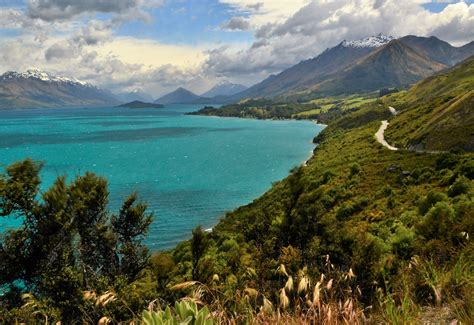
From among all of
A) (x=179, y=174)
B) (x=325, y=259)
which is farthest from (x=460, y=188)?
(x=179, y=174)

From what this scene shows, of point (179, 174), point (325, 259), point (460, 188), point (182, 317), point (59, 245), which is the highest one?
A: point (182, 317)

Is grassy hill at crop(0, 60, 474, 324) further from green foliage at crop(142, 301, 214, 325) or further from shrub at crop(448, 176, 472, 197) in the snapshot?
shrub at crop(448, 176, 472, 197)

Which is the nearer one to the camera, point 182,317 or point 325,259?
point 182,317

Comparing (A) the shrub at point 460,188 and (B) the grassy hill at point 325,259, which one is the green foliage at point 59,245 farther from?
(A) the shrub at point 460,188

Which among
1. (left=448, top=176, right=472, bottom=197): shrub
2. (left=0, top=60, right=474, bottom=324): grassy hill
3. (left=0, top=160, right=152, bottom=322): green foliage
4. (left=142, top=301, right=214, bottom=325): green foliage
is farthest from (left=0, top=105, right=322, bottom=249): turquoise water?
(left=142, top=301, right=214, bottom=325): green foliage

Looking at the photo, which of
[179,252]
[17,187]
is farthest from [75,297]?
[179,252]

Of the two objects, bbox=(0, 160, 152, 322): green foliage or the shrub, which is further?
the shrub

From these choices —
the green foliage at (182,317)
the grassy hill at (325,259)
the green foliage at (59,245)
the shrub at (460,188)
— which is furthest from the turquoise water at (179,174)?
the green foliage at (182,317)

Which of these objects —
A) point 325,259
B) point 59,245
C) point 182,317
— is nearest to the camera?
point 182,317

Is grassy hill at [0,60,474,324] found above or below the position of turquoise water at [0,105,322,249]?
above

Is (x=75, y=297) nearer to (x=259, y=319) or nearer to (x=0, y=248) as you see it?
(x=0, y=248)

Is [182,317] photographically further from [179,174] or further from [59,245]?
[179,174]

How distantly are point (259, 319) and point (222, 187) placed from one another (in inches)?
4239

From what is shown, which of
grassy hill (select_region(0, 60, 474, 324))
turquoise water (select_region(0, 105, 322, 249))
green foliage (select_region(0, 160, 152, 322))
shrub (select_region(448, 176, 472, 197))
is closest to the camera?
grassy hill (select_region(0, 60, 474, 324))
